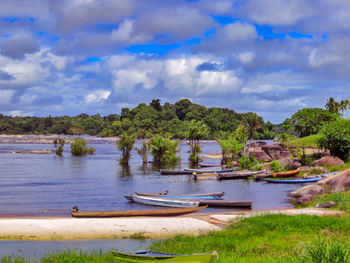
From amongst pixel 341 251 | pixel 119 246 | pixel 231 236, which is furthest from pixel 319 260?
pixel 119 246

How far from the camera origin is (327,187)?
105ft

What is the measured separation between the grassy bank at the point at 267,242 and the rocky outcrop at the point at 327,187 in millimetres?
13122

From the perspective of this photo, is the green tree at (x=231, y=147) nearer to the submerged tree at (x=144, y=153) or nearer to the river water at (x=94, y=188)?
the submerged tree at (x=144, y=153)

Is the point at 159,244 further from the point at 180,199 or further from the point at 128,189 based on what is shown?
the point at 128,189

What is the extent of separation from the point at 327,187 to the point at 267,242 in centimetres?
1997

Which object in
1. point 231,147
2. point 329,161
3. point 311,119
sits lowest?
point 329,161

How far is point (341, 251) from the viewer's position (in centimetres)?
970

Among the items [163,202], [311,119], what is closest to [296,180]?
[163,202]

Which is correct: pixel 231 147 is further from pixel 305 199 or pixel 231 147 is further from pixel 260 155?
pixel 305 199

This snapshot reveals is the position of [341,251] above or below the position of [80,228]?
above

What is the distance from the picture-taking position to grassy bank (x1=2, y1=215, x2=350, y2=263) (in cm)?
1091

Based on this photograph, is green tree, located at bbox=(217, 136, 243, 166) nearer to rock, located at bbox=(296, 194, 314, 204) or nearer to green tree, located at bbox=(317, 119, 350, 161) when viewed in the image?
green tree, located at bbox=(317, 119, 350, 161)

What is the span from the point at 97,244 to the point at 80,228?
76.1 inches

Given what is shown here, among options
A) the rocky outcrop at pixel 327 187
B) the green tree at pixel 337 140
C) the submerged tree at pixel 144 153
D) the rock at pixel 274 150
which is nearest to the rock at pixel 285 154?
the rock at pixel 274 150
